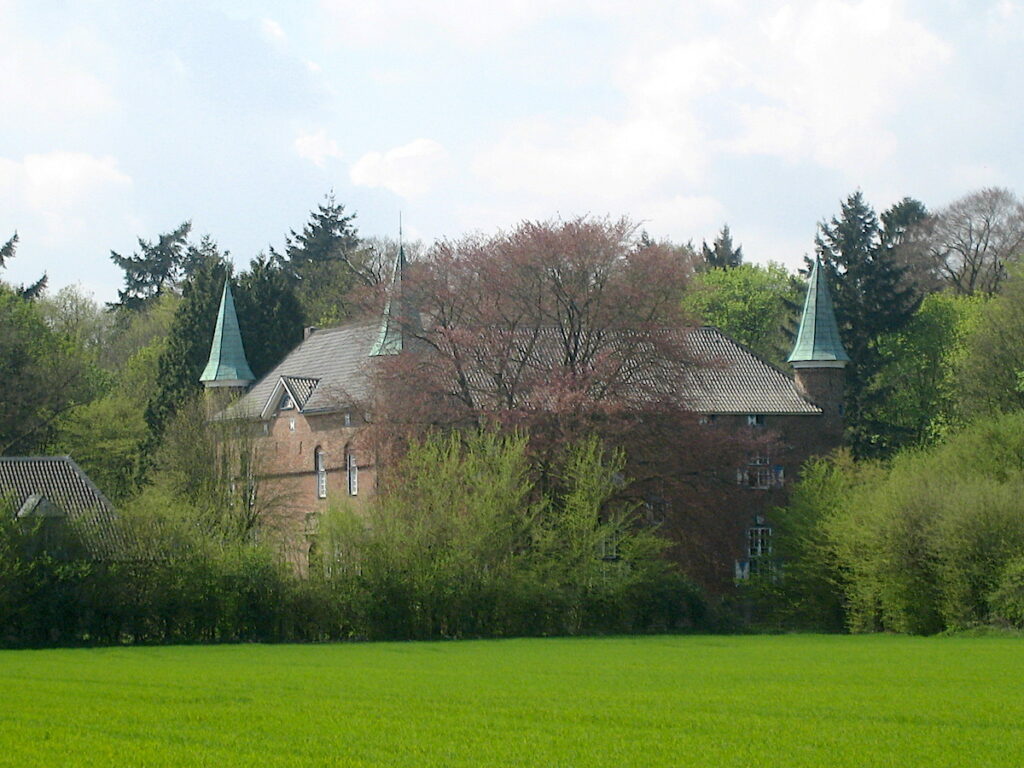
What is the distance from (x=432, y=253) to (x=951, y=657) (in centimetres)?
2276

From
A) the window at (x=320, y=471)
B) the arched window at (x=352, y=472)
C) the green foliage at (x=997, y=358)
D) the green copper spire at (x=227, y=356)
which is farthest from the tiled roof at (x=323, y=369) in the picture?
the green foliage at (x=997, y=358)

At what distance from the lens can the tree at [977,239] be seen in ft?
226

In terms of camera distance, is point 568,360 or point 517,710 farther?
point 568,360

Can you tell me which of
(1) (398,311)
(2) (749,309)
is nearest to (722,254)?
(2) (749,309)

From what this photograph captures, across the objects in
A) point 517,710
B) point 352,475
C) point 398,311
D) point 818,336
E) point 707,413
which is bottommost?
point 517,710

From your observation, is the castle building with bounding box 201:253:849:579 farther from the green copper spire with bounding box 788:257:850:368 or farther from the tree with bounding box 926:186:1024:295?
the tree with bounding box 926:186:1024:295

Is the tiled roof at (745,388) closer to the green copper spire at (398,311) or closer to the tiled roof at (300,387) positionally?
the green copper spire at (398,311)

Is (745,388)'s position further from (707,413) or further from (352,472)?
(352,472)

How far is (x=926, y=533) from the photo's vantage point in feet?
139

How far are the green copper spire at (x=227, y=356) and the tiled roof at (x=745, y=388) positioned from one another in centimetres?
1971

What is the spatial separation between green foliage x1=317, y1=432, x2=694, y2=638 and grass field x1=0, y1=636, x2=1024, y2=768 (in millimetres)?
8891

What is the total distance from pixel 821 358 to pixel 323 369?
19.2 m

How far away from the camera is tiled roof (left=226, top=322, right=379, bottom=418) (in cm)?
5741

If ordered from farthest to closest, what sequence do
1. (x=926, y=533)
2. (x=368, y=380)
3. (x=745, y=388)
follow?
(x=745, y=388), (x=368, y=380), (x=926, y=533)
